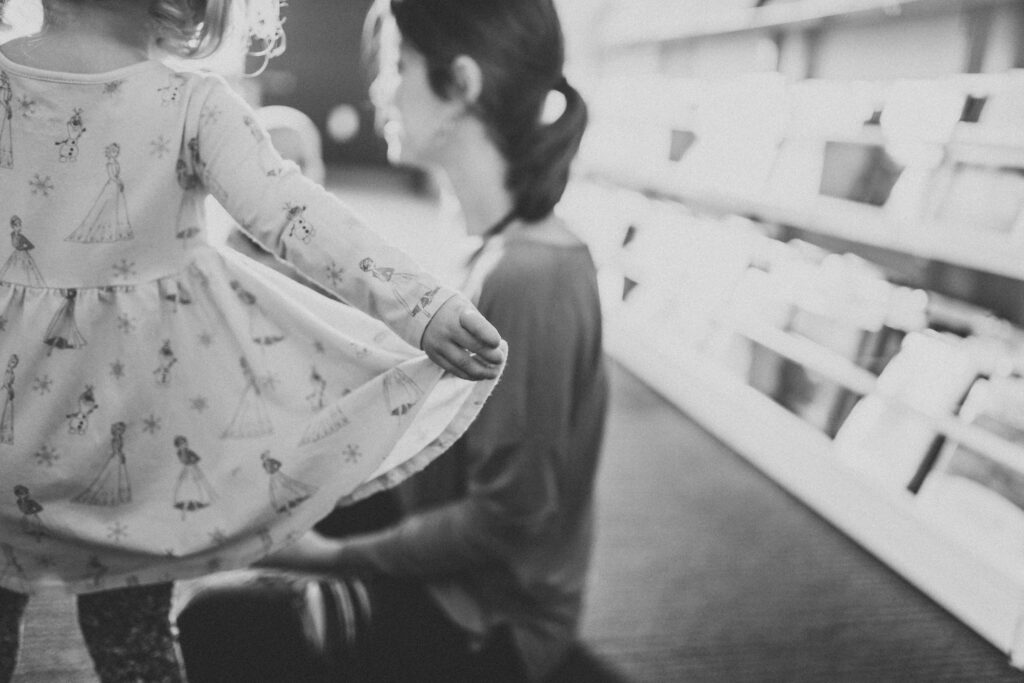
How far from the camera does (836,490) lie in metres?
2.19

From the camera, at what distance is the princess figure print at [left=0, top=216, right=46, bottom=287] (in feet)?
2.43

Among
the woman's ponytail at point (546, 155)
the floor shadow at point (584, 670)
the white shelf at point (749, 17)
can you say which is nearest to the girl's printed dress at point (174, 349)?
the woman's ponytail at point (546, 155)

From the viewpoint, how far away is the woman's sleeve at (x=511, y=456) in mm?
1079

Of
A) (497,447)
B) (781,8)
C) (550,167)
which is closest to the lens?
(497,447)

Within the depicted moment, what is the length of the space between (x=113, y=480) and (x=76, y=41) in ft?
1.38

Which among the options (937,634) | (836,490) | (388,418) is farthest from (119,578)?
(836,490)

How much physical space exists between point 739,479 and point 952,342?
0.73 m

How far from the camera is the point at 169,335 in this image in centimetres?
79

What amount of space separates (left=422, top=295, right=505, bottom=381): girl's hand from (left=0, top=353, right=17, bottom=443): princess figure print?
384 millimetres

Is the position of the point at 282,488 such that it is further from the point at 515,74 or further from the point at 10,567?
the point at 515,74

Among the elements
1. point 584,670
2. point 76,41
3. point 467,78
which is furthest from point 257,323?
point 584,670

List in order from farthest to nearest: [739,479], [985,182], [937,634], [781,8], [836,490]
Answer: [781,8]
[739,479]
[836,490]
[985,182]
[937,634]

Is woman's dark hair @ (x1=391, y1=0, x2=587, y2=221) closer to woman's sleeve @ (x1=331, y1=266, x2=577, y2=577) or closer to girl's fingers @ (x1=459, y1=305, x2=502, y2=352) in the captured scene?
woman's sleeve @ (x1=331, y1=266, x2=577, y2=577)

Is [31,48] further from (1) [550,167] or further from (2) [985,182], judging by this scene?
(2) [985,182]
